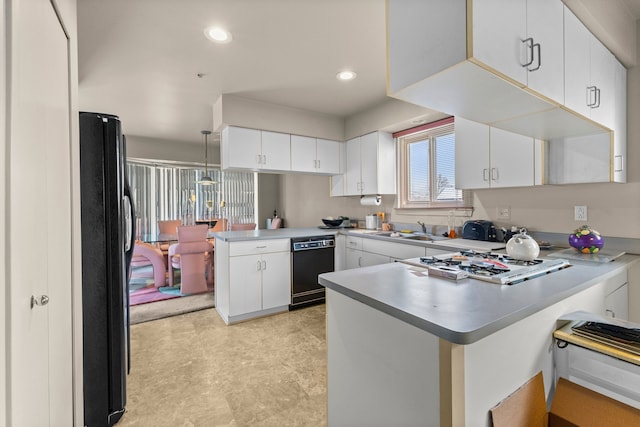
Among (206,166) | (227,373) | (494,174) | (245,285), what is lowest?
(227,373)

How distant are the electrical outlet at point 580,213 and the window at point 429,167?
37.0 inches

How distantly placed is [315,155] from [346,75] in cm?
128

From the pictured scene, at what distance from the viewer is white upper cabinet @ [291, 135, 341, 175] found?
12.4 ft

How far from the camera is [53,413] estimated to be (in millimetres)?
1051

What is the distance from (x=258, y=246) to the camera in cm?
316

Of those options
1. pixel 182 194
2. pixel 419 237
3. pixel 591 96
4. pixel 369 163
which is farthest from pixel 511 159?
pixel 182 194

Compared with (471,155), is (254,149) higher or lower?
higher

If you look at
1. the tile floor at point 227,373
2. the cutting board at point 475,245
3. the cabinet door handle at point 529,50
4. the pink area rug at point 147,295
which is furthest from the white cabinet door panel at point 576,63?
the pink area rug at point 147,295

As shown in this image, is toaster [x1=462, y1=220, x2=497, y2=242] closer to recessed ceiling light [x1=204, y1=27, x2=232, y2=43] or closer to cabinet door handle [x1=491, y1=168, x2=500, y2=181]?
cabinet door handle [x1=491, y1=168, x2=500, y2=181]

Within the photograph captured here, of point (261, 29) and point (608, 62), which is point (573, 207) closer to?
point (608, 62)

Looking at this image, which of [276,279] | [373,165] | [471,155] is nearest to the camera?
[471,155]

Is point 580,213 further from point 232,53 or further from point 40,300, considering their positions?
point 40,300

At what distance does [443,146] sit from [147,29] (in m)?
2.95

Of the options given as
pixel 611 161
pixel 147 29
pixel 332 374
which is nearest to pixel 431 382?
pixel 332 374
